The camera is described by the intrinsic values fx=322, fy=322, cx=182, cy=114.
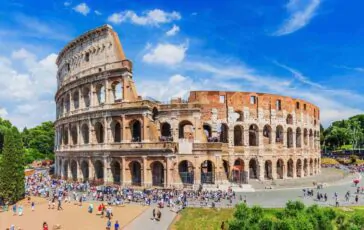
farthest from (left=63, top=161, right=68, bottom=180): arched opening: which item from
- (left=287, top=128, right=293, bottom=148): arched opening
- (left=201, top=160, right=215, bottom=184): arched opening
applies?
(left=287, top=128, right=293, bottom=148): arched opening

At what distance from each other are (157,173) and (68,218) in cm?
1503

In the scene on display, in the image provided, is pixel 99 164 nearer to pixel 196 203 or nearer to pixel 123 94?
pixel 123 94

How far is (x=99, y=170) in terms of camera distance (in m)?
44.9

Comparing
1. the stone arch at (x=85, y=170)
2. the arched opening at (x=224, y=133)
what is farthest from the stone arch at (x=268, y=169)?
the stone arch at (x=85, y=170)

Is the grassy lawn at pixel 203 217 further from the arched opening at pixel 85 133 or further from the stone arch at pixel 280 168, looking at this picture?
the arched opening at pixel 85 133

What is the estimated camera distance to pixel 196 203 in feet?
101

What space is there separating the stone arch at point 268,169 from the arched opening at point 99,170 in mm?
Result: 23473

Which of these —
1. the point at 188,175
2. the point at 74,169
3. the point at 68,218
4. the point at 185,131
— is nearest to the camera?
the point at 68,218

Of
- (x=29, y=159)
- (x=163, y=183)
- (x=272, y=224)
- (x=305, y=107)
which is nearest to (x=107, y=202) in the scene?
(x=163, y=183)

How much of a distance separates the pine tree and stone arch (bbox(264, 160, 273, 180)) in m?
32.3

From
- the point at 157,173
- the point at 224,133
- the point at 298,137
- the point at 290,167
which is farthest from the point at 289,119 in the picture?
the point at 157,173

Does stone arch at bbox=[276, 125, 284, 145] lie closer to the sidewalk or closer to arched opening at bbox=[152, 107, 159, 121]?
arched opening at bbox=[152, 107, 159, 121]

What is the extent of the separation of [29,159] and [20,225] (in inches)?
2197

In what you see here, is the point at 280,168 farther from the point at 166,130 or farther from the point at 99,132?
the point at 99,132
